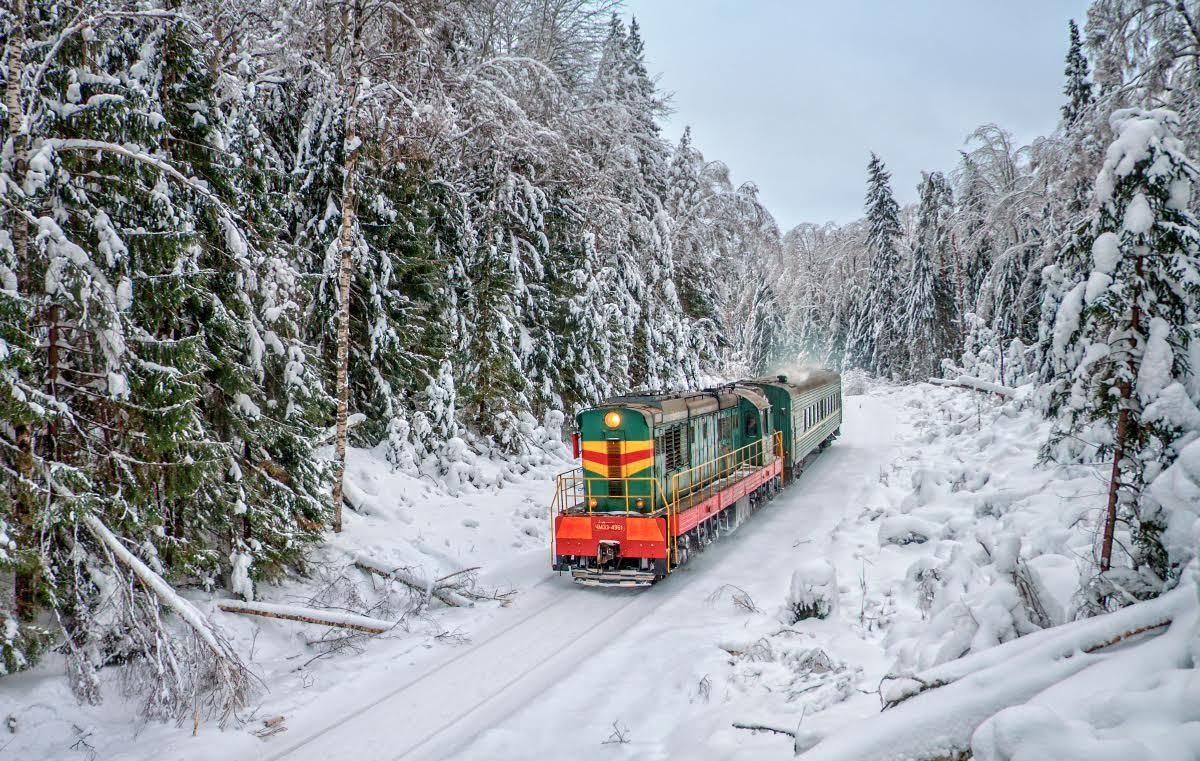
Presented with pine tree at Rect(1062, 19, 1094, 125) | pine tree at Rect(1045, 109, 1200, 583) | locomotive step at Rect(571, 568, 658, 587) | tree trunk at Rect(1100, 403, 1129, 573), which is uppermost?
pine tree at Rect(1062, 19, 1094, 125)

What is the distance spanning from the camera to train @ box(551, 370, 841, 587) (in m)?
12.2

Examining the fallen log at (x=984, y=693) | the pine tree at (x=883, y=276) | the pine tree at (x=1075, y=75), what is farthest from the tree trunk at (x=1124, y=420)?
the pine tree at (x=883, y=276)

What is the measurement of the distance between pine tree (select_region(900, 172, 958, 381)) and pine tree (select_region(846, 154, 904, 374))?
346 cm

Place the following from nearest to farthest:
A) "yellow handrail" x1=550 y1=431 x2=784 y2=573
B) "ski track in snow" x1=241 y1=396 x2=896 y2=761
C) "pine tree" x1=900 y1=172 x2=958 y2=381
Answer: "ski track in snow" x1=241 y1=396 x2=896 y2=761, "yellow handrail" x1=550 y1=431 x2=784 y2=573, "pine tree" x1=900 y1=172 x2=958 y2=381

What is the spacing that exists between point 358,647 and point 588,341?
48.8 ft

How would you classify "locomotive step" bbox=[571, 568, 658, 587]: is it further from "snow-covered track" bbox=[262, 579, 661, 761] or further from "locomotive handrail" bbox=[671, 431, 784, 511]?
"locomotive handrail" bbox=[671, 431, 784, 511]

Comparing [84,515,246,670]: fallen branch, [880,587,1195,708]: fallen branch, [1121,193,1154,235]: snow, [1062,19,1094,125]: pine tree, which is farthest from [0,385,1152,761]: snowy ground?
[1062,19,1094,125]: pine tree

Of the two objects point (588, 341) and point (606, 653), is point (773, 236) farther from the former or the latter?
point (606, 653)

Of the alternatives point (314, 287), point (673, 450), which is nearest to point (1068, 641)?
point (673, 450)

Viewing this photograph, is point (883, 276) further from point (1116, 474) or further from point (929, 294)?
point (1116, 474)

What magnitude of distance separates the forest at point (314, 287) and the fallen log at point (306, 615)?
A: 0.81 feet

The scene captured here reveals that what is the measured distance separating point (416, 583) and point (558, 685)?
369 cm

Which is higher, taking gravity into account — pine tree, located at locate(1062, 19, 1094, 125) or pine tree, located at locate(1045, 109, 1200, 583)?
pine tree, located at locate(1062, 19, 1094, 125)

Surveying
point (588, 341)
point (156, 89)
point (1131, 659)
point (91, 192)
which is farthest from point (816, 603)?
point (588, 341)
